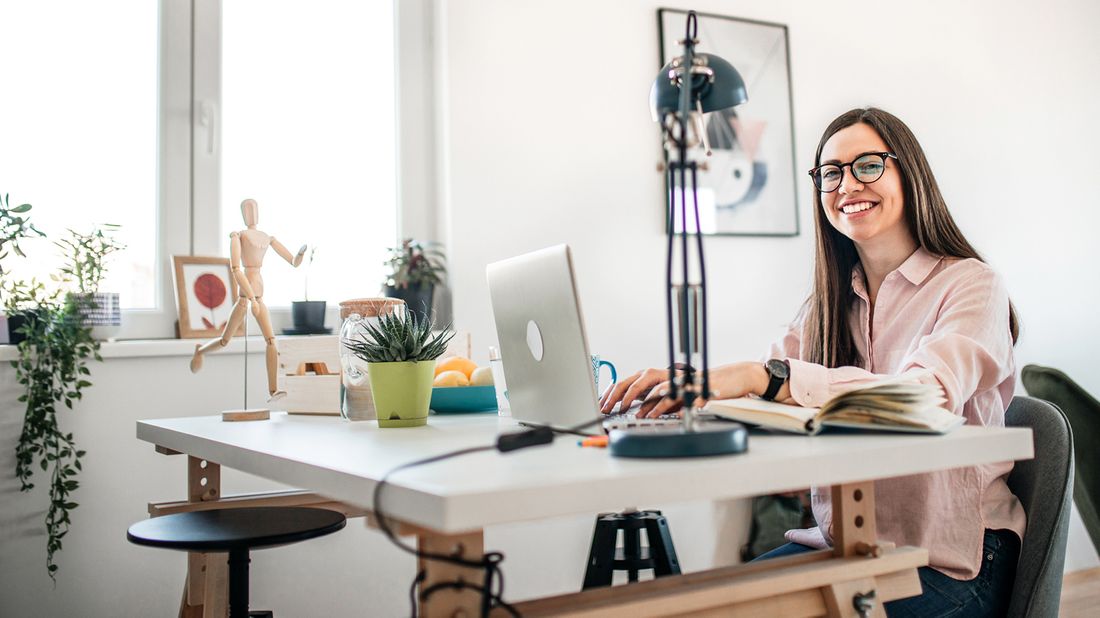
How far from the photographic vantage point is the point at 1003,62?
12.2 ft

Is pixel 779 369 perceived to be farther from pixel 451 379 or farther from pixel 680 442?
pixel 451 379

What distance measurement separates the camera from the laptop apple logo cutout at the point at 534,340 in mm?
1218

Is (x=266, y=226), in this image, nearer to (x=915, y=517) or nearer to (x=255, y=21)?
(x=255, y=21)

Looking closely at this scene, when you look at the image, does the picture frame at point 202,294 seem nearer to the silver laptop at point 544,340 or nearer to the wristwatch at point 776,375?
the silver laptop at point 544,340

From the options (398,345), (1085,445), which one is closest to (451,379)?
(398,345)

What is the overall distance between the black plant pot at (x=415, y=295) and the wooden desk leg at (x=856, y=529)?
1719 mm

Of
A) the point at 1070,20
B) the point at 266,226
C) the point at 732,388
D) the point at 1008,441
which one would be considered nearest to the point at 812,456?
the point at 1008,441

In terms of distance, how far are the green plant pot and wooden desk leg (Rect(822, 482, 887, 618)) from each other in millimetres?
633

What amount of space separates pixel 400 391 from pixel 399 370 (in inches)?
1.3

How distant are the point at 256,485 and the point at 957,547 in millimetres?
1800

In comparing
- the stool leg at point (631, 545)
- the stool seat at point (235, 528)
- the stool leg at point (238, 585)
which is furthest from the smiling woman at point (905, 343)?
the stool leg at point (238, 585)

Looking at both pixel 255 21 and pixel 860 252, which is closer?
pixel 860 252

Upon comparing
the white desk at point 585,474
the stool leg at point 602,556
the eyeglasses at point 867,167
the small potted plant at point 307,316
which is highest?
the eyeglasses at point 867,167

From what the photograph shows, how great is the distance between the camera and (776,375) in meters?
1.30
